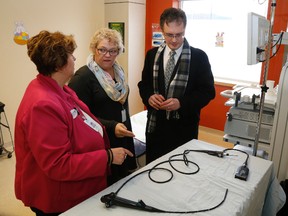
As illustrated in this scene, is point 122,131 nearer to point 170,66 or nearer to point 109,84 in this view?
point 109,84

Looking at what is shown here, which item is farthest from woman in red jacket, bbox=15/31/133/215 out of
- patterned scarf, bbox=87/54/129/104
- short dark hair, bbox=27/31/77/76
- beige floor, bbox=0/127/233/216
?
beige floor, bbox=0/127/233/216

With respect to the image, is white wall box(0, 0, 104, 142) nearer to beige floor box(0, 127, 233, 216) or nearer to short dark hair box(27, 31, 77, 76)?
beige floor box(0, 127, 233, 216)

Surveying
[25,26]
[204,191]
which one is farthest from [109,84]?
[25,26]

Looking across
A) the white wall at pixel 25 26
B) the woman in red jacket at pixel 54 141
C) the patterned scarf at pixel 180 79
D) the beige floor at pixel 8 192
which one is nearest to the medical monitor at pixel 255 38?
the patterned scarf at pixel 180 79

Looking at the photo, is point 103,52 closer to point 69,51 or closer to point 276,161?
point 69,51

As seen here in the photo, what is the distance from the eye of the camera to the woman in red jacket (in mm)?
927

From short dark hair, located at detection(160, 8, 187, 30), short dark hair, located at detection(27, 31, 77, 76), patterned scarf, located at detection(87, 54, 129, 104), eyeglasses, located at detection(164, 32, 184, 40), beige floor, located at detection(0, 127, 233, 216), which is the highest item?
short dark hair, located at detection(160, 8, 187, 30)

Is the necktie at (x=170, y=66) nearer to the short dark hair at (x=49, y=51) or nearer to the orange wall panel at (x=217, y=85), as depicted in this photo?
the short dark hair at (x=49, y=51)

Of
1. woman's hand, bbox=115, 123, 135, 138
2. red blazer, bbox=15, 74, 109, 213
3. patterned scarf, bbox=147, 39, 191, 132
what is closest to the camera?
red blazer, bbox=15, 74, 109, 213

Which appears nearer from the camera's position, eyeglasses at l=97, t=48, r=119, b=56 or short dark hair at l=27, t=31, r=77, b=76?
short dark hair at l=27, t=31, r=77, b=76

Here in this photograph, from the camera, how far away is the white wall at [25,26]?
2.97 metres

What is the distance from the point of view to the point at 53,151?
92cm

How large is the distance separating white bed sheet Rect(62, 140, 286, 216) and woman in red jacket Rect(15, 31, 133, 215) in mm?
125

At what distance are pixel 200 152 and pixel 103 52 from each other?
0.81 meters
